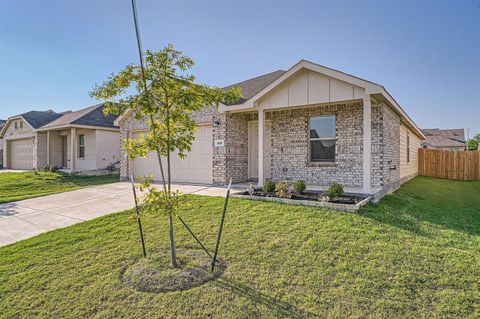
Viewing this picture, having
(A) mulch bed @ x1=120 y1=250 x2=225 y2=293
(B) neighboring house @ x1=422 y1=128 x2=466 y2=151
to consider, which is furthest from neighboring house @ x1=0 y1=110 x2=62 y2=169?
(B) neighboring house @ x1=422 y1=128 x2=466 y2=151

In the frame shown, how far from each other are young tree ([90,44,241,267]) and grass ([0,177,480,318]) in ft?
3.33

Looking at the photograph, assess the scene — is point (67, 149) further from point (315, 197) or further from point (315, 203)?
point (315, 203)

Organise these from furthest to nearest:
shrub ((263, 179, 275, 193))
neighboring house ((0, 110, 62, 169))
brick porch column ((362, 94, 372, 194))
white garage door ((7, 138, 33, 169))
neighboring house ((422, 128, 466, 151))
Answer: neighboring house ((422, 128, 466, 151))
white garage door ((7, 138, 33, 169))
neighboring house ((0, 110, 62, 169))
shrub ((263, 179, 275, 193))
brick porch column ((362, 94, 372, 194))

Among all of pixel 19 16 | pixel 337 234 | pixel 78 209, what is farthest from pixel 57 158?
pixel 337 234

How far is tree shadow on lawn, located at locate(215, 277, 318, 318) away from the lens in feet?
9.04

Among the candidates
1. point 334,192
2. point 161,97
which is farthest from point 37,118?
point 334,192

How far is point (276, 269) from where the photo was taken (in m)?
3.63

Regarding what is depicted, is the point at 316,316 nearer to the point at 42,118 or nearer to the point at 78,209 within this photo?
the point at 78,209

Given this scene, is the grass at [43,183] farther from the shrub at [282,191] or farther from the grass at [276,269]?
the shrub at [282,191]

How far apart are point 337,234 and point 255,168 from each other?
21.6 feet

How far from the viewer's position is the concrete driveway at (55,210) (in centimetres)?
565

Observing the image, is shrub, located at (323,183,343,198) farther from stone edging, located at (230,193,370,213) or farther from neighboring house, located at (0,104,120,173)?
neighboring house, located at (0,104,120,173)

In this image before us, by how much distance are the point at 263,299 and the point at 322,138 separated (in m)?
6.93

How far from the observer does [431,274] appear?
3348mm
